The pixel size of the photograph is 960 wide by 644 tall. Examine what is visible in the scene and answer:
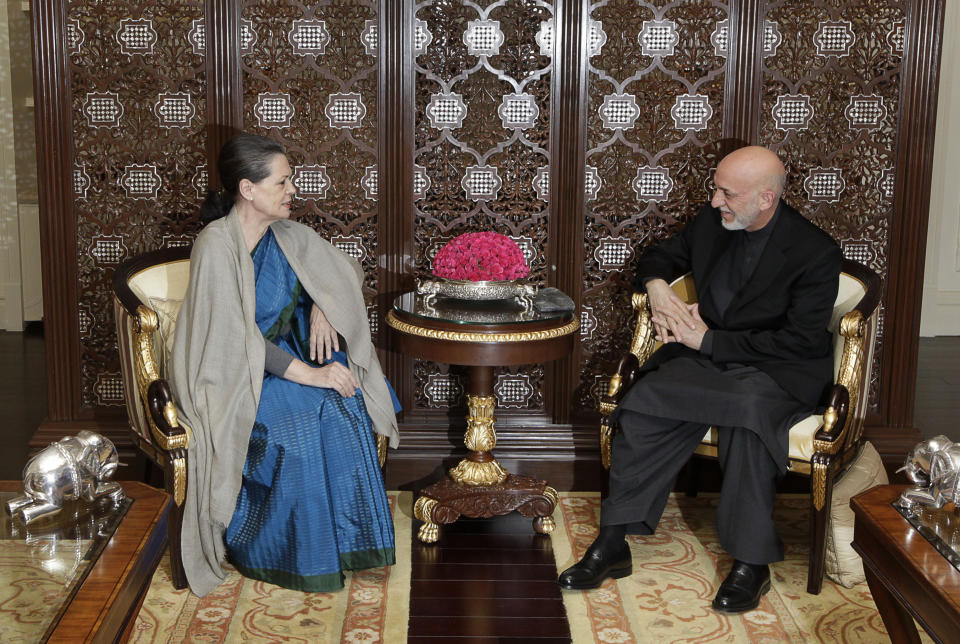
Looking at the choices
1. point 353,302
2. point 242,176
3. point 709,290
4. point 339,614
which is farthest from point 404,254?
point 339,614

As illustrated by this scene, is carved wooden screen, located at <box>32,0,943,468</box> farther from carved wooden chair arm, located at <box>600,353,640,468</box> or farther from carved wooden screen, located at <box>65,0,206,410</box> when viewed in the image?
carved wooden chair arm, located at <box>600,353,640,468</box>

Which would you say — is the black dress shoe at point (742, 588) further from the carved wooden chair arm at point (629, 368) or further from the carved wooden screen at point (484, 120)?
the carved wooden screen at point (484, 120)

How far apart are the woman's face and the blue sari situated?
6.4 inches

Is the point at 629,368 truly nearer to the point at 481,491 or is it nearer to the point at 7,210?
the point at 481,491

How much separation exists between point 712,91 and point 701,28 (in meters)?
0.28

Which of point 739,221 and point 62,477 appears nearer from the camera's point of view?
point 62,477

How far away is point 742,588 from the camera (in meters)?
→ 3.75

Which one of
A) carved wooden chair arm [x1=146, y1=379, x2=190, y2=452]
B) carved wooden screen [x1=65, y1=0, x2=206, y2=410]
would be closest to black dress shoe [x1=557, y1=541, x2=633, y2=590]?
carved wooden chair arm [x1=146, y1=379, x2=190, y2=452]

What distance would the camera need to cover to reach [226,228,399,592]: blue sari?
3.81 metres

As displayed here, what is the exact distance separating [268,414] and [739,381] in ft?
5.62

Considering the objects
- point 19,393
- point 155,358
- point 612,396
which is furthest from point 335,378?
point 19,393

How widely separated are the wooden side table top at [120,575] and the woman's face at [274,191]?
1244 mm

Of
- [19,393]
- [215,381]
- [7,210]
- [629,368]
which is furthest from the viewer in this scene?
[7,210]

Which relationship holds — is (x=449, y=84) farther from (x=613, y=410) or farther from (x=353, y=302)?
(x=613, y=410)
